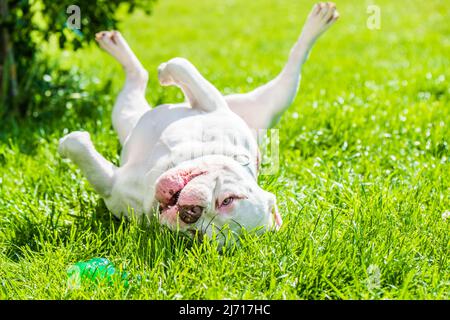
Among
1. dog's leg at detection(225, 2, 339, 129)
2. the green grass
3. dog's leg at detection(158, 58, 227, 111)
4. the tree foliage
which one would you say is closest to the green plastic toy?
the green grass

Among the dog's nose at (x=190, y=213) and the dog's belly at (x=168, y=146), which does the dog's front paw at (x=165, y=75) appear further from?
the dog's nose at (x=190, y=213)

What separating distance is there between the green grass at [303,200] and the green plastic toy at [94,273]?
0.14 feet

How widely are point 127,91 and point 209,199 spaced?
152cm

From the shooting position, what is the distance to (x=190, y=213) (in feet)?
8.63

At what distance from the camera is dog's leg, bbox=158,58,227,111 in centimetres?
334

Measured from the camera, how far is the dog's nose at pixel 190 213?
2613mm

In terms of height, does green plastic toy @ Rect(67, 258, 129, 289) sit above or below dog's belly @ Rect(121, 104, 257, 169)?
below

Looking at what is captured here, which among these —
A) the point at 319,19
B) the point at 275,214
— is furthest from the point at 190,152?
the point at 319,19

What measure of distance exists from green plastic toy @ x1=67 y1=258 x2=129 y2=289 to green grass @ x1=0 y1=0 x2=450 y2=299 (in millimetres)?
42

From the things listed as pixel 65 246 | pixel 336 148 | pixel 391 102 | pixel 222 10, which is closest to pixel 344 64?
pixel 391 102

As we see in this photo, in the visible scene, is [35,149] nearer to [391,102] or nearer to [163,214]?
[163,214]

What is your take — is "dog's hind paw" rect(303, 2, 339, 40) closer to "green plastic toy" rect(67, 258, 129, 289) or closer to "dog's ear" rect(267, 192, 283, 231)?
"dog's ear" rect(267, 192, 283, 231)

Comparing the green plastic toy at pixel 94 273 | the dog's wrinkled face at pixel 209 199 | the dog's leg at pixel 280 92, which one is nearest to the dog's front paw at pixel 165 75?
the dog's leg at pixel 280 92

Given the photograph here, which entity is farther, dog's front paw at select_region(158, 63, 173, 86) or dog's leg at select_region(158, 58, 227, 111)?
dog's front paw at select_region(158, 63, 173, 86)
